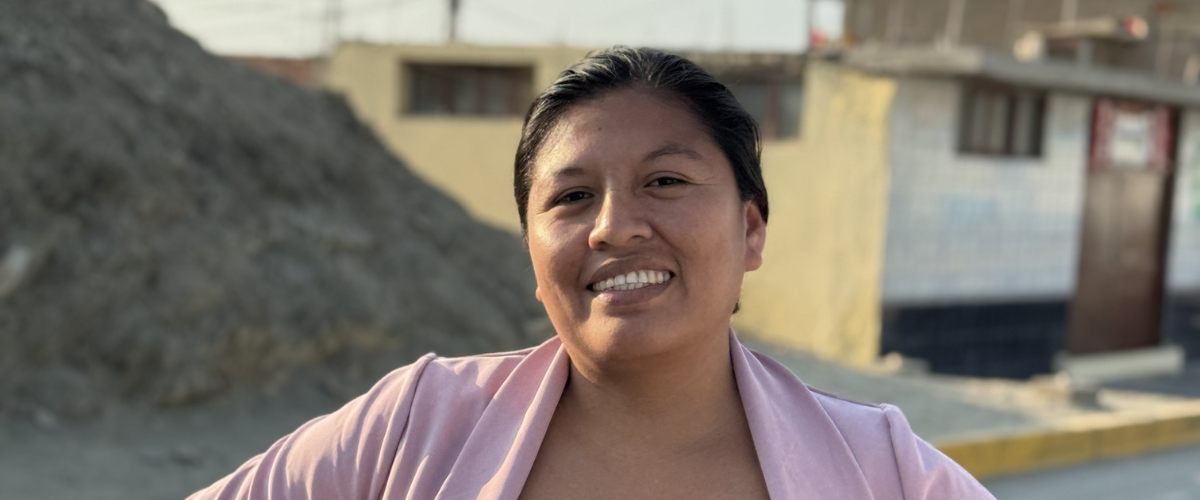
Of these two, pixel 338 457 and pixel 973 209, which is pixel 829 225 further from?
pixel 338 457

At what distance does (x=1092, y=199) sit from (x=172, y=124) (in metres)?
9.65

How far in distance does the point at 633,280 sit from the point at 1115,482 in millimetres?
6240

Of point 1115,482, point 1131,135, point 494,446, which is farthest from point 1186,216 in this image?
point 494,446

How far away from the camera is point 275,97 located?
7.15 m

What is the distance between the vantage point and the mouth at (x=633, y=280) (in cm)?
139

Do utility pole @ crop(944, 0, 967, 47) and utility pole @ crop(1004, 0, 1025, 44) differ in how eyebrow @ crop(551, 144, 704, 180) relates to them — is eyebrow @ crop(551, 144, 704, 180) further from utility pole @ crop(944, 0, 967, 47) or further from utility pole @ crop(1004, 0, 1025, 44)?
utility pole @ crop(944, 0, 967, 47)

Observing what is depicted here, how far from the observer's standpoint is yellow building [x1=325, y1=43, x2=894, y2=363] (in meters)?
10.1

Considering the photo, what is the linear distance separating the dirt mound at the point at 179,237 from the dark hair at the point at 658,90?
3.40 meters

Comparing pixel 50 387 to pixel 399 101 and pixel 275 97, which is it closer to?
pixel 275 97

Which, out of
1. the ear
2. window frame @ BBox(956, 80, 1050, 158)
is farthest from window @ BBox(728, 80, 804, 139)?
the ear

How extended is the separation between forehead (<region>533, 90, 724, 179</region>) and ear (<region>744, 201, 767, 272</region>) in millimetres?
132

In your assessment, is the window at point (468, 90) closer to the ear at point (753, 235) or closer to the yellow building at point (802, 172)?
the yellow building at point (802, 172)

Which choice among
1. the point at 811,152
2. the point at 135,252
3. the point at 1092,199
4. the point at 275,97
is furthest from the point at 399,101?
the point at 135,252

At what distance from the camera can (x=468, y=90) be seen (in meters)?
14.6
